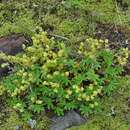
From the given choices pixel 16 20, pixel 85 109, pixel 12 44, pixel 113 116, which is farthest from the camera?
pixel 16 20

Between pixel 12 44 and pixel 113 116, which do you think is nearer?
pixel 113 116

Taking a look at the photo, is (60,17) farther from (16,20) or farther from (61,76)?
(61,76)

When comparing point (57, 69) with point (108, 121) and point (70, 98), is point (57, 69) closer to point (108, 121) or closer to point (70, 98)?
point (70, 98)

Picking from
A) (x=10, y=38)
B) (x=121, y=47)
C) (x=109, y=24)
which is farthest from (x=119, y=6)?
(x=10, y=38)

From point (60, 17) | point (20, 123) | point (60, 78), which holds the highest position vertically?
point (60, 17)

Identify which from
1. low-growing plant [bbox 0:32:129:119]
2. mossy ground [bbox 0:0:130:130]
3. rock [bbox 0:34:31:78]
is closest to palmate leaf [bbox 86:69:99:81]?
low-growing plant [bbox 0:32:129:119]

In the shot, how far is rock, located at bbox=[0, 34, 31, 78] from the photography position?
5.07 meters

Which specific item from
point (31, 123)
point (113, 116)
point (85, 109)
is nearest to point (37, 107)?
point (31, 123)

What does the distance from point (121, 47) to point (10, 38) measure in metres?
1.42

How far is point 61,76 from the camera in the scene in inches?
179

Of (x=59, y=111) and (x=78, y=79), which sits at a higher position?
(x=78, y=79)

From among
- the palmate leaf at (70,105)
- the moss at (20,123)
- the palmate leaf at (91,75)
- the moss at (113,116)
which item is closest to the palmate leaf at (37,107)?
the moss at (20,123)

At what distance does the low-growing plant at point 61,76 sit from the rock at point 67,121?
0.07 metres

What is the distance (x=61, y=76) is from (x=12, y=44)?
3.03 ft
